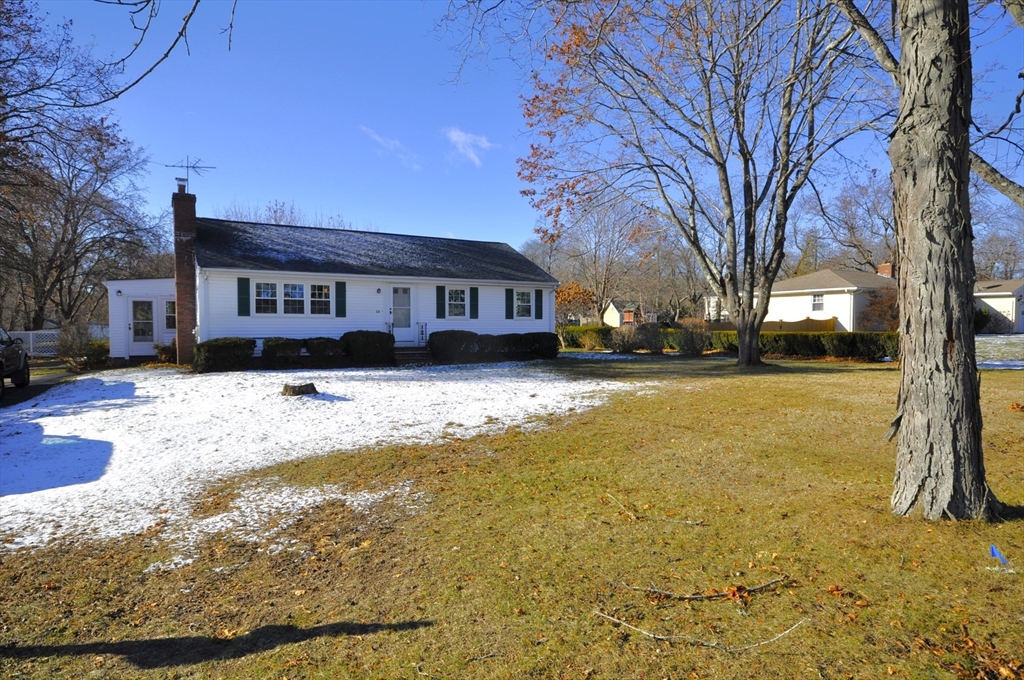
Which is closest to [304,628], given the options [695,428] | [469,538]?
[469,538]

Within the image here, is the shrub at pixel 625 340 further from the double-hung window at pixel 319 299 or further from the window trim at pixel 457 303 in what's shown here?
the double-hung window at pixel 319 299

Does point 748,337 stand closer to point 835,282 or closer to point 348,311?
point 348,311

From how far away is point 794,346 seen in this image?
2333 centimetres

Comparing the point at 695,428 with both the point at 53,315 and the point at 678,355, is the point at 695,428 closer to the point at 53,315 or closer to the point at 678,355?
the point at 678,355

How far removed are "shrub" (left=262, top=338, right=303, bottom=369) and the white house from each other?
126 cm

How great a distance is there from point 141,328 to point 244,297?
4.55m

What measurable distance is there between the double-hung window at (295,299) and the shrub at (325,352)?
5.35 ft

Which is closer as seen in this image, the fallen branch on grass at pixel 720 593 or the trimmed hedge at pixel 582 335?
the fallen branch on grass at pixel 720 593

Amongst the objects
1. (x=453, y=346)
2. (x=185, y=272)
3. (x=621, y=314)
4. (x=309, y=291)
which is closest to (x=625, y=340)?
(x=453, y=346)

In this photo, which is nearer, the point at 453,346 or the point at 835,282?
the point at 453,346

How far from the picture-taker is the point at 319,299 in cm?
1889

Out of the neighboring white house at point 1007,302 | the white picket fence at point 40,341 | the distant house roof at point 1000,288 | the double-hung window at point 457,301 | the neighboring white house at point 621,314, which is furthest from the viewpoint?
the neighboring white house at point 621,314

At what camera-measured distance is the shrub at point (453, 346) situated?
63.7ft

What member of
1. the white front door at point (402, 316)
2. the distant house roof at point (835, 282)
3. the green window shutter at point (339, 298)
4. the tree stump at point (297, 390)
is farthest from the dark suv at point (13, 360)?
the distant house roof at point (835, 282)
